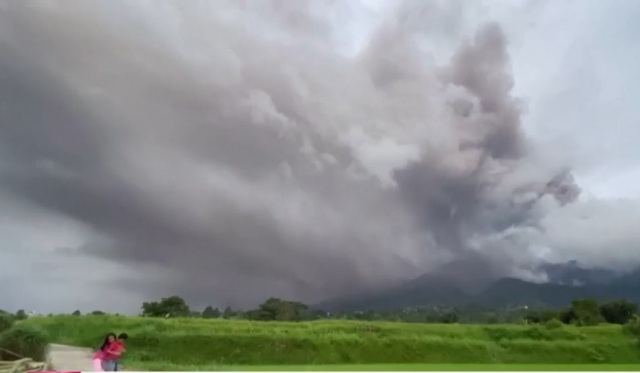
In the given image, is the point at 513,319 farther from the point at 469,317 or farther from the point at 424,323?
the point at 424,323

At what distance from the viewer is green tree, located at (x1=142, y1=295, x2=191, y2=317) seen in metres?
6.07

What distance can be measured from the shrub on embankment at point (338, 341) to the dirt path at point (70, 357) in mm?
87

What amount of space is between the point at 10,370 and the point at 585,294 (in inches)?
220

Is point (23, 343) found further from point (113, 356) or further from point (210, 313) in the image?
point (210, 313)

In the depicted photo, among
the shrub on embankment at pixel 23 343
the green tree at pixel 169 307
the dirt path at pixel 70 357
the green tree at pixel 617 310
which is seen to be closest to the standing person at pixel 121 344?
the dirt path at pixel 70 357

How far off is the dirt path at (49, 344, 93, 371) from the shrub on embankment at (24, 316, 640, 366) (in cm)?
9

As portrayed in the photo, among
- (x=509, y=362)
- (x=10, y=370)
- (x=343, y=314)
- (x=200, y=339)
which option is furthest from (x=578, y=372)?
(x=10, y=370)

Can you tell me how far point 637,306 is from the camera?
252 inches

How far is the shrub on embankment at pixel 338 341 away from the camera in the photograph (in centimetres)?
580

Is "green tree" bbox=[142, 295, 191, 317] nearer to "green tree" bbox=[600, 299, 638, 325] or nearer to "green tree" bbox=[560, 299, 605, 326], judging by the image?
"green tree" bbox=[560, 299, 605, 326]

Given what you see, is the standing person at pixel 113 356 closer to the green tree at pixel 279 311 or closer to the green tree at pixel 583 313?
the green tree at pixel 279 311

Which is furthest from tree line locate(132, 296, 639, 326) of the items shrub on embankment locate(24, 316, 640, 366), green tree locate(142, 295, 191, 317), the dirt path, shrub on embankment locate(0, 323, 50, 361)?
shrub on embankment locate(0, 323, 50, 361)

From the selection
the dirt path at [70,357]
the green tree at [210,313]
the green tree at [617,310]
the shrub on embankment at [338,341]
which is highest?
the green tree at [617,310]

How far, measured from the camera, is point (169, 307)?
6.08m
